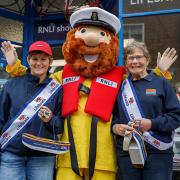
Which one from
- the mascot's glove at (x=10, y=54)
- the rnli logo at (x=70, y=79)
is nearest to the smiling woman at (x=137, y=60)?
the rnli logo at (x=70, y=79)

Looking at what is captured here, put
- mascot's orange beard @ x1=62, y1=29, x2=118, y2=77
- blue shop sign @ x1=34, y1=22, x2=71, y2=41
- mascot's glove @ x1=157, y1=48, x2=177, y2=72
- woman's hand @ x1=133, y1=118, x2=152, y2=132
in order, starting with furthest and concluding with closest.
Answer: blue shop sign @ x1=34, y1=22, x2=71, y2=41 → mascot's glove @ x1=157, y1=48, x2=177, y2=72 → mascot's orange beard @ x1=62, y1=29, x2=118, y2=77 → woman's hand @ x1=133, y1=118, x2=152, y2=132

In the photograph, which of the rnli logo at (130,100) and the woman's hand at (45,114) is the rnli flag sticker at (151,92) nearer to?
the rnli logo at (130,100)

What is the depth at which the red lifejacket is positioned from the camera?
3.53 metres

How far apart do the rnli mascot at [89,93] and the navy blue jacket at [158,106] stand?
0.18 meters

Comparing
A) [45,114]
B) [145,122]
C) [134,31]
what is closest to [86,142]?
[45,114]

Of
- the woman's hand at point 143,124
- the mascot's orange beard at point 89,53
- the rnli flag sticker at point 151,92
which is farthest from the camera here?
the mascot's orange beard at point 89,53

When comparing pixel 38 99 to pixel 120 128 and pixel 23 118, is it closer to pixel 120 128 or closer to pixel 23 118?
pixel 23 118

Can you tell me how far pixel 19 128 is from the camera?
11.3ft

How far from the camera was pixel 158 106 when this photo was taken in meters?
3.32

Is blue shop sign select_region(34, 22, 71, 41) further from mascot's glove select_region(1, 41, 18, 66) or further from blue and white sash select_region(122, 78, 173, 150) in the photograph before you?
blue and white sash select_region(122, 78, 173, 150)

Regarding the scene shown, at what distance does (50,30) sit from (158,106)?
381 cm

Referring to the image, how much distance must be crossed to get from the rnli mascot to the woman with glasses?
0.45 feet

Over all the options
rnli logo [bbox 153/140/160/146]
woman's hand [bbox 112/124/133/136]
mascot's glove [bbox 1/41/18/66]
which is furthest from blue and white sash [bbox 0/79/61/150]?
rnli logo [bbox 153/140/160/146]

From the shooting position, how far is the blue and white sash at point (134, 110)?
3270 millimetres
